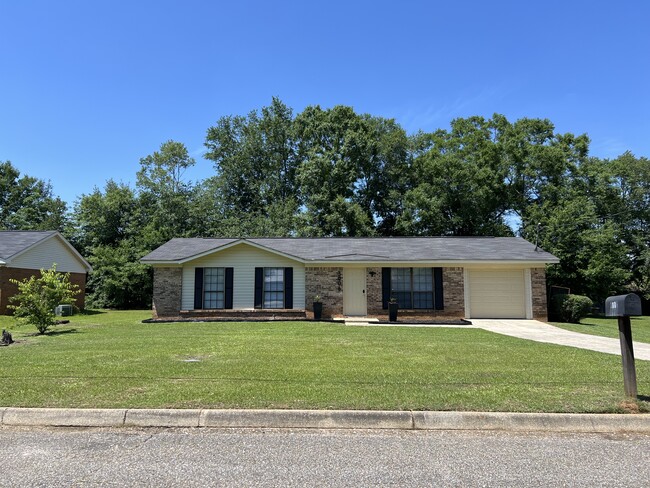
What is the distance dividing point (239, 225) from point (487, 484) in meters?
34.2

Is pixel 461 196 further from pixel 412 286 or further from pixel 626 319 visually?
pixel 626 319

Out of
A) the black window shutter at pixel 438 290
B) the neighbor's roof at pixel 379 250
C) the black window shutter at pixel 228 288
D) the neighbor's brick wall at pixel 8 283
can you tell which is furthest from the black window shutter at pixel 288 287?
the neighbor's brick wall at pixel 8 283

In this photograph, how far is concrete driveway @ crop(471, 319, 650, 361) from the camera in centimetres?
1070

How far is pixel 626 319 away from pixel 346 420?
151 inches

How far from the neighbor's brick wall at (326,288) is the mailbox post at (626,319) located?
1379 centimetres

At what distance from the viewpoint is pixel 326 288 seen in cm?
1939

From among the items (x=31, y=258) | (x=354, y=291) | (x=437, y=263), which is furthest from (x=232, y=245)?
(x=31, y=258)

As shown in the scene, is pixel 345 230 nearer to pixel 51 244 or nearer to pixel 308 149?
pixel 308 149

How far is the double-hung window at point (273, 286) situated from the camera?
19469mm

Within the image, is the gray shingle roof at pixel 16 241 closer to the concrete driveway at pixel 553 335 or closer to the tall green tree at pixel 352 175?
the tall green tree at pixel 352 175

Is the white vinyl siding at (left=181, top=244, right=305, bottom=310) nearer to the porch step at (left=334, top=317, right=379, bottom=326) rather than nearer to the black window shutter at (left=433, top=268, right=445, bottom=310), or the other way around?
the porch step at (left=334, top=317, right=379, bottom=326)

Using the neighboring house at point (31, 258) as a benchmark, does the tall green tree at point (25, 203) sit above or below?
above

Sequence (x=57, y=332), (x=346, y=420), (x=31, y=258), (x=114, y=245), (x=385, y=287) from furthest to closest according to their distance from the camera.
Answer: (x=114, y=245) < (x=31, y=258) < (x=385, y=287) < (x=57, y=332) < (x=346, y=420)

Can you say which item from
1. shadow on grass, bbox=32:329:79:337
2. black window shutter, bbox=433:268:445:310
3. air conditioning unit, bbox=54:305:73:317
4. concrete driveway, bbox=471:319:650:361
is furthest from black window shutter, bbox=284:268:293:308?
air conditioning unit, bbox=54:305:73:317
